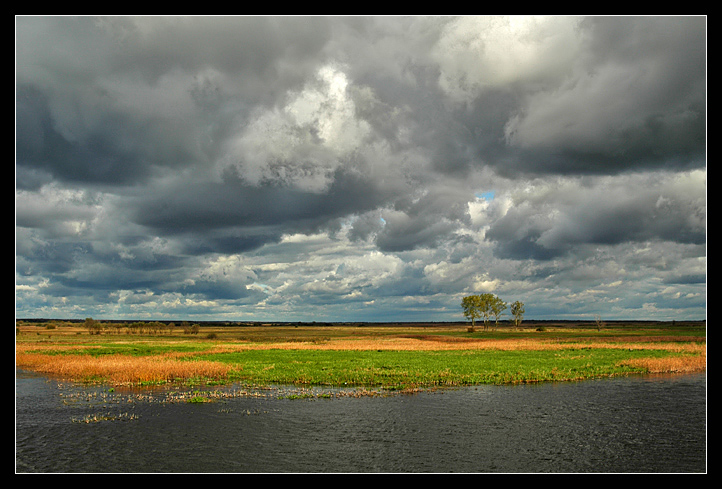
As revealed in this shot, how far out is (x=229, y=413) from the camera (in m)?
30.5

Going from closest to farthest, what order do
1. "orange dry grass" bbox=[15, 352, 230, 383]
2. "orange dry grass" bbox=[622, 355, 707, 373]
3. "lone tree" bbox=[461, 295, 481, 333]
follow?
1. "orange dry grass" bbox=[15, 352, 230, 383]
2. "orange dry grass" bbox=[622, 355, 707, 373]
3. "lone tree" bbox=[461, 295, 481, 333]

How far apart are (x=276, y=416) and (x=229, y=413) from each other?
3.65 m

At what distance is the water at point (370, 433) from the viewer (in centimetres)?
2127

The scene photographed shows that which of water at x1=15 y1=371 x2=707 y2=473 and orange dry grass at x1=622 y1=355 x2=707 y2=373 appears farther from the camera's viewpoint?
orange dry grass at x1=622 y1=355 x2=707 y2=373

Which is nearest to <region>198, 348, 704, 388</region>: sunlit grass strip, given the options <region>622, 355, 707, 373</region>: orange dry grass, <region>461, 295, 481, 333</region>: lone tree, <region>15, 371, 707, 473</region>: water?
<region>622, 355, 707, 373</region>: orange dry grass

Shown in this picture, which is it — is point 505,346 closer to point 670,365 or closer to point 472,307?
point 670,365

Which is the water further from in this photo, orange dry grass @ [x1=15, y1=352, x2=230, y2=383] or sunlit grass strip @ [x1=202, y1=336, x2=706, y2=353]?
sunlit grass strip @ [x1=202, y1=336, x2=706, y2=353]

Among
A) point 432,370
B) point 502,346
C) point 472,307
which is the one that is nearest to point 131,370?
point 432,370

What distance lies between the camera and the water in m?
21.3

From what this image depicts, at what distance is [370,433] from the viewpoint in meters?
25.7

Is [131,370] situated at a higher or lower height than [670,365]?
higher
